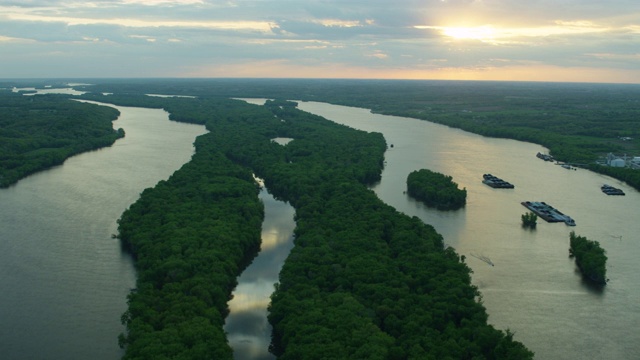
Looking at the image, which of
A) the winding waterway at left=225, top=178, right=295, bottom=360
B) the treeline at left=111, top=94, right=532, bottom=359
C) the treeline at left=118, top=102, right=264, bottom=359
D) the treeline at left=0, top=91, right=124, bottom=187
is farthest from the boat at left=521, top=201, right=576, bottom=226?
the treeline at left=0, top=91, right=124, bottom=187

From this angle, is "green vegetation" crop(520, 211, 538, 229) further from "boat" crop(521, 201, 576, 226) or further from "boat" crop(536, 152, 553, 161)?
"boat" crop(536, 152, 553, 161)

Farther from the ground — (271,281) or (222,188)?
(222,188)

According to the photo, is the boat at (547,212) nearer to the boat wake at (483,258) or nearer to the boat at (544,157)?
the boat wake at (483,258)

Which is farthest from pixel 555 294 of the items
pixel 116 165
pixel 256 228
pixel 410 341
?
pixel 116 165

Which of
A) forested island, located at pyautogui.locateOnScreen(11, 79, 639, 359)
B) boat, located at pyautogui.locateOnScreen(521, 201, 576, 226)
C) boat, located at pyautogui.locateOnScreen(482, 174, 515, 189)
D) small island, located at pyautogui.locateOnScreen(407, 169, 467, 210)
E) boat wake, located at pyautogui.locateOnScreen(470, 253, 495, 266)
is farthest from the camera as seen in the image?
boat, located at pyautogui.locateOnScreen(482, 174, 515, 189)

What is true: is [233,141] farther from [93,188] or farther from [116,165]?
[93,188]

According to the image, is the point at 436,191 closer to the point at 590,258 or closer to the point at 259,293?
the point at 590,258

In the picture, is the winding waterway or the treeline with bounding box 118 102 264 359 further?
the winding waterway
